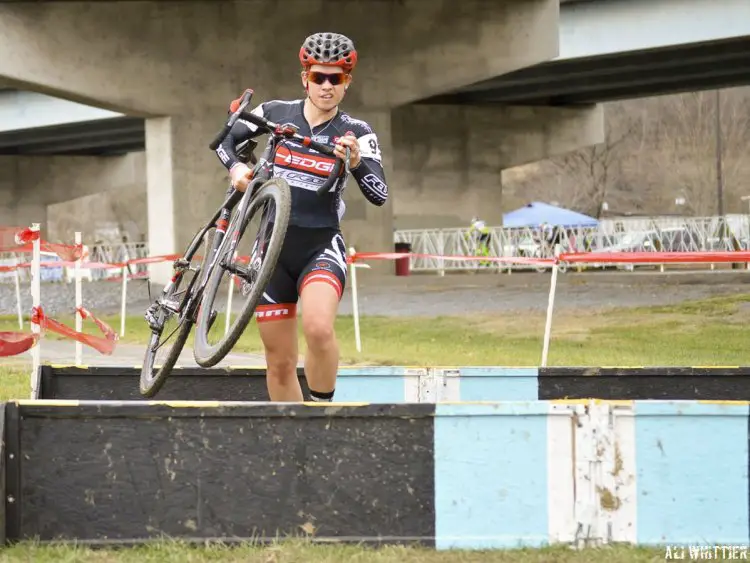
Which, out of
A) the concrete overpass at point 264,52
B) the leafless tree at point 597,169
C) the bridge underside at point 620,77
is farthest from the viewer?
the leafless tree at point 597,169

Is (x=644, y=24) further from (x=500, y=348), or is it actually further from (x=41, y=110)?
(x=41, y=110)

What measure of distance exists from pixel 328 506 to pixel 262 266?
4.84 ft

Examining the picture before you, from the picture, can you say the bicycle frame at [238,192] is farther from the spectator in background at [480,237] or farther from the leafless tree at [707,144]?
the leafless tree at [707,144]

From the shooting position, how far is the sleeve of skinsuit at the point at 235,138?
23.3ft

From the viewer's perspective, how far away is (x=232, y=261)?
6887 millimetres

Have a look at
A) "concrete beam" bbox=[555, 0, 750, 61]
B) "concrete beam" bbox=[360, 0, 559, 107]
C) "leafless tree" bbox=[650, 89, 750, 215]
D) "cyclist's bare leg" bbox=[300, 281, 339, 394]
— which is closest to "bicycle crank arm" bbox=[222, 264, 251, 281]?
"cyclist's bare leg" bbox=[300, 281, 339, 394]

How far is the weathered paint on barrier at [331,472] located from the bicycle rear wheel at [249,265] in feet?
3.40

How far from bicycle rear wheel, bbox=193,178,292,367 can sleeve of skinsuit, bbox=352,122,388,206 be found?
0.47m

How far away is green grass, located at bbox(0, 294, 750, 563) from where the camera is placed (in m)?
5.25

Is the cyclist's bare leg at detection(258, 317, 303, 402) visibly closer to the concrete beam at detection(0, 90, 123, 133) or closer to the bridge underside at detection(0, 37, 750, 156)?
the bridge underside at detection(0, 37, 750, 156)

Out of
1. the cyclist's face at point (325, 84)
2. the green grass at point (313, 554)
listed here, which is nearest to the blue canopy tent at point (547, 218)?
the cyclist's face at point (325, 84)

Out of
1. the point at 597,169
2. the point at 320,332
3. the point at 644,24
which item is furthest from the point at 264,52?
the point at 597,169

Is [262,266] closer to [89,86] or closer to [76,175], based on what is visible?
[89,86]

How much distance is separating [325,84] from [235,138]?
26.7 inches
